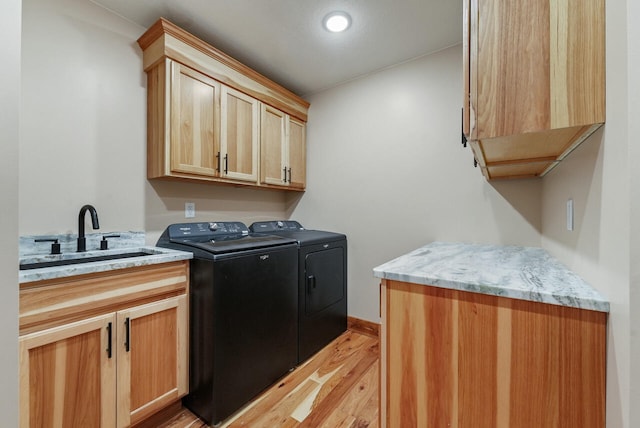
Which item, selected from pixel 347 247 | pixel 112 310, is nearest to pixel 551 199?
pixel 347 247

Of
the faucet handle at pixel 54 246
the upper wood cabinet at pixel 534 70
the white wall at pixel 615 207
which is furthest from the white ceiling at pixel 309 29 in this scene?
the faucet handle at pixel 54 246

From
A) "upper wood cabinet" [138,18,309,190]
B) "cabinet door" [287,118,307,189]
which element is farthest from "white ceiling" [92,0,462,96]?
"cabinet door" [287,118,307,189]

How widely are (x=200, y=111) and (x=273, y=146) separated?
29.0 inches

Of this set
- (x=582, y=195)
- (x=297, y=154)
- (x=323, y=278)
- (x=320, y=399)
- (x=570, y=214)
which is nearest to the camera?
(x=582, y=195)

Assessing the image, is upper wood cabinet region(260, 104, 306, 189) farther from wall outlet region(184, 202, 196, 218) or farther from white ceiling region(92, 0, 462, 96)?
wall outlet region(184, 202, 196, 218)

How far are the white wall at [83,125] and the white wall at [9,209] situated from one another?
907 millimetres

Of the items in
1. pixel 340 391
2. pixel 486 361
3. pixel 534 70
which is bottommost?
pixel 340 391

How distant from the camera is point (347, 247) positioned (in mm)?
2629

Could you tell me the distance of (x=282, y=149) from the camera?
259cm

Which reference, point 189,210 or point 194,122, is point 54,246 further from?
point 194,122

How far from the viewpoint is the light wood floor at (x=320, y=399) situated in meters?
1.50

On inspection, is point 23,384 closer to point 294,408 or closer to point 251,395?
point 251,395

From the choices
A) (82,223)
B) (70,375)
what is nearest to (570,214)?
(70,375)

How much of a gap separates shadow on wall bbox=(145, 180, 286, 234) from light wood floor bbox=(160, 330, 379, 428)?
→ 1.29 metres
